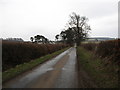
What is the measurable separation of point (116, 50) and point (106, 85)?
167 inches

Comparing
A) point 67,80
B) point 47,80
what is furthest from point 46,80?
point 67,80

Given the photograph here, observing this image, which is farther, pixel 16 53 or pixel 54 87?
pixel 16 53

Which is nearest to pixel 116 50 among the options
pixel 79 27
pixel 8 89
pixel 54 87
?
pixel 54 87

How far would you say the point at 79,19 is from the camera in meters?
62.2

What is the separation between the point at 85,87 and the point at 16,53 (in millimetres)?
10706

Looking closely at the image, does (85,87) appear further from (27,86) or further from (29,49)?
(29,49)

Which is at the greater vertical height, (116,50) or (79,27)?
(79,27)

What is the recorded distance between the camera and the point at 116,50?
33.3 feet

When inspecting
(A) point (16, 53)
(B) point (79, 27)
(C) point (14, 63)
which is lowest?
(C) point (14, 63)

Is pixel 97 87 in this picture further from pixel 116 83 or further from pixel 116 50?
pixel 116 50

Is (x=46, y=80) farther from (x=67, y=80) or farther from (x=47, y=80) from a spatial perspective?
(x=67, y=80)

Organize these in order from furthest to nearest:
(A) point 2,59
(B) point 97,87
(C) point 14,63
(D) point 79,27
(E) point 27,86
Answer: (D) point 79,27, (C) point 14,63, (A) point 2,59, (E) point 27,86, (B) point 97,87

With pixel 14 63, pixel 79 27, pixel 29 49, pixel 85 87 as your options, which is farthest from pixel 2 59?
pixel 79 27

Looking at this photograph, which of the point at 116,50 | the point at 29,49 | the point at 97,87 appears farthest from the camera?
the point at 29,49
